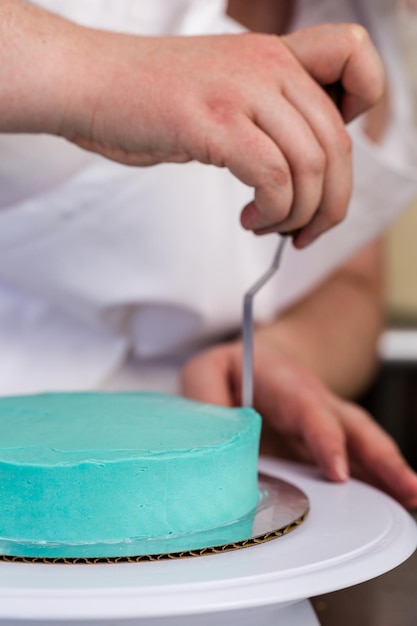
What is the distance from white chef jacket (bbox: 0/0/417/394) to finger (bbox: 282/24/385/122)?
226 millimetres

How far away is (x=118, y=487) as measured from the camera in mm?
415

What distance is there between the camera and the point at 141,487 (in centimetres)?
42

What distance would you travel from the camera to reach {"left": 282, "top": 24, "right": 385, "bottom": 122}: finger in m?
0.49

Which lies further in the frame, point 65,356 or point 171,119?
point 65,356

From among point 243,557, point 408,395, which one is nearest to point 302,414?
point 243,557

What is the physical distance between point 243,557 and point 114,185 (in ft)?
1.24

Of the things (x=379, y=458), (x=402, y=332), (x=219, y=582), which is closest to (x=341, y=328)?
(x=402, y=332)

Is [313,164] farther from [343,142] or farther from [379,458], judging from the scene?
[379,458]

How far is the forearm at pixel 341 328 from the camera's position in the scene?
897 millimetres

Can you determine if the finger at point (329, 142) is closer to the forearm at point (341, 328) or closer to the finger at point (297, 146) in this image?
the finger at point (297, 146)

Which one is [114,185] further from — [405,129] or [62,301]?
[405,129]

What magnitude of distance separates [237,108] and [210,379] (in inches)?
11.3

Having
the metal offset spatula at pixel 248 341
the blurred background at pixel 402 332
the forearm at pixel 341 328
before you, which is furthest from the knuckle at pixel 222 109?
the blurred background at pixel 402 332

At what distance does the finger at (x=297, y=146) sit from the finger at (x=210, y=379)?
0.78ft
